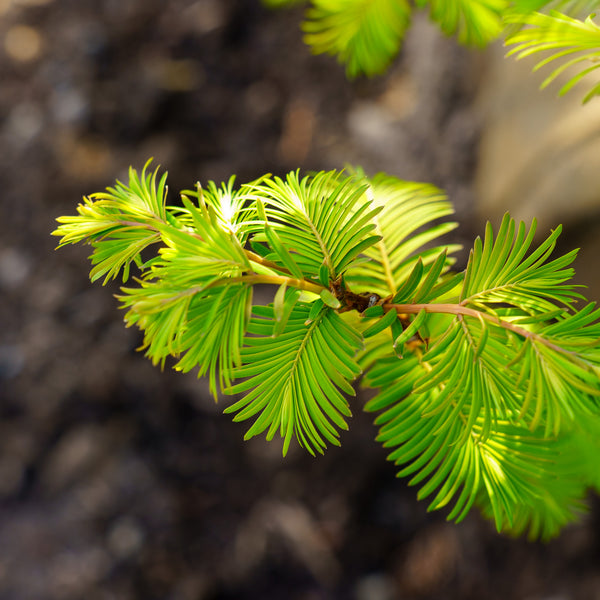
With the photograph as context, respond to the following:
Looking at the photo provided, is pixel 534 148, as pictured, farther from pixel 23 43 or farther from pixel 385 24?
pixel 23 43

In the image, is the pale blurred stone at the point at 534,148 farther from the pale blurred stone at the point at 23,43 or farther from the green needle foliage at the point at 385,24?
the pale blurred stone at the point at 23,43

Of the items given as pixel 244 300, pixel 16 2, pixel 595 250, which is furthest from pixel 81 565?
pixel 16 2

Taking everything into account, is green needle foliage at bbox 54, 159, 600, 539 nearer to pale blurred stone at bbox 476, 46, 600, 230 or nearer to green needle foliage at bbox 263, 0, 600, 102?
green needle foliage at bbox 263, 0, 600, 102

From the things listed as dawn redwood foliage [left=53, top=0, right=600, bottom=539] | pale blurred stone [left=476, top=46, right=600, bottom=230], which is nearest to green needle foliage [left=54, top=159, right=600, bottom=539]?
dawn redwood foliage [left=53, top=0, right=600, bottom=539]

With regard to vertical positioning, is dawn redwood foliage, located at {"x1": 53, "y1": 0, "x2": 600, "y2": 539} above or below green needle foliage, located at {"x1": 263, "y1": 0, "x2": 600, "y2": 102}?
below

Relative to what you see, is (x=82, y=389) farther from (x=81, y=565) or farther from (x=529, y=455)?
(x=529, y=455)

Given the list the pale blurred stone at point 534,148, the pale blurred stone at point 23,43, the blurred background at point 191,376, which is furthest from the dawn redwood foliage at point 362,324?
the pale blurred stone at point 23,43

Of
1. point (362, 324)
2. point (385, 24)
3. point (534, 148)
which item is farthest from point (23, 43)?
point (362, 324)
